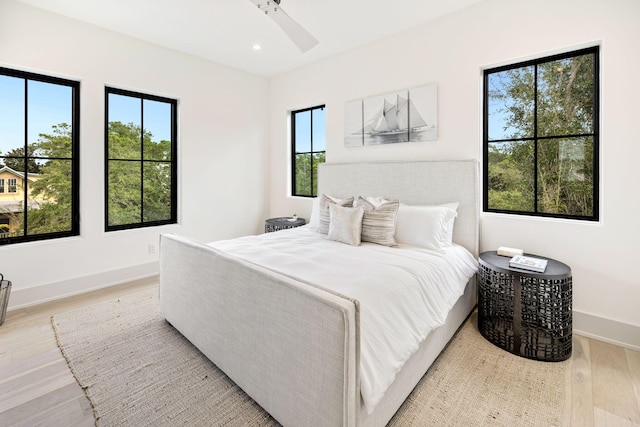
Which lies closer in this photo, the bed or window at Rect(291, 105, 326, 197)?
the bed

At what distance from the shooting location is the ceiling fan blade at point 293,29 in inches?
Answer: 80.5

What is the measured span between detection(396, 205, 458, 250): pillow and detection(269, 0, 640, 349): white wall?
47 centimetres

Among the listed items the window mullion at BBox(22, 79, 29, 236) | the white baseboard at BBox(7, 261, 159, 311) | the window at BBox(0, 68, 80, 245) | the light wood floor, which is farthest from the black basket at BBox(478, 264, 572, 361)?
the window mullion at BBox(22, 79, 29, 236)

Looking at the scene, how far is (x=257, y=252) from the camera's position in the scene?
2.30 metres

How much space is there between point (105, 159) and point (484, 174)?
149 inches

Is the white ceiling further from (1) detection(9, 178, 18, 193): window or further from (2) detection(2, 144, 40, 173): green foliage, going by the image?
(1) detection(9, 178, 18, 193): window

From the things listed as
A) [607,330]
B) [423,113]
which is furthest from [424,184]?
[607,330]

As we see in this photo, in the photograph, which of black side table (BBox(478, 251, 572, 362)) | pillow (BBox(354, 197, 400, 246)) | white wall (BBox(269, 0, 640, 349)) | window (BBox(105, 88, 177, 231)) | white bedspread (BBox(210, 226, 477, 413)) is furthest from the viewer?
window (BBox(105, 88, 177, 231))

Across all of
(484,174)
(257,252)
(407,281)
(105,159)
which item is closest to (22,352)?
(257,252)

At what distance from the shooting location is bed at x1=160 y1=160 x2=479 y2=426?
3.85ft

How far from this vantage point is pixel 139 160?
11.6ft

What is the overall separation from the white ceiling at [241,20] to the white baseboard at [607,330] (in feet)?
8.93

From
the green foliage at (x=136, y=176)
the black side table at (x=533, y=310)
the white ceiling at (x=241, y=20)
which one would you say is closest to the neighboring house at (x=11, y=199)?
the green foliage at (x=136, y=176)

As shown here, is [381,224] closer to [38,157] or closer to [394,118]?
[394,118]
